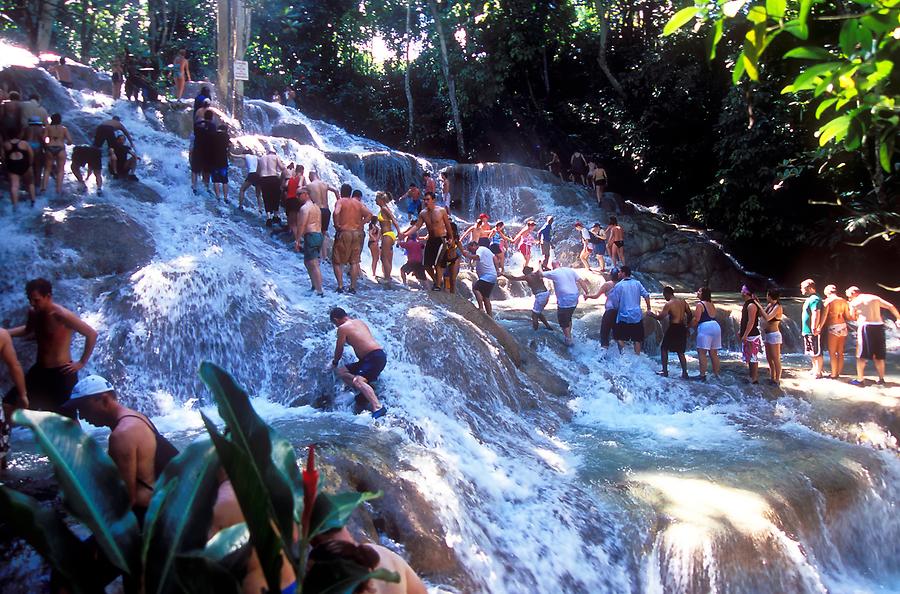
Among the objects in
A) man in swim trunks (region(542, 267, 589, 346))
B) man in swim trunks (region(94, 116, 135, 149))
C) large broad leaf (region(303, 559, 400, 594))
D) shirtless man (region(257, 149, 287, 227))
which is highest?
man in swim trunks (region(94, 116, 135, 149))

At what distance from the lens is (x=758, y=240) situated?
2228 centimetres

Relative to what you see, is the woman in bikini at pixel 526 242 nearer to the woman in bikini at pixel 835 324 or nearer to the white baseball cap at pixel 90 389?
the woman in bikini at pixel 835 324

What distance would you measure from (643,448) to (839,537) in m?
2.23

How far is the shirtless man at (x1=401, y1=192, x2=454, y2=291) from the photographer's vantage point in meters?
11.0

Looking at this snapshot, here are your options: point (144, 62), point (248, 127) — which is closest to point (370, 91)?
point (248, 127)

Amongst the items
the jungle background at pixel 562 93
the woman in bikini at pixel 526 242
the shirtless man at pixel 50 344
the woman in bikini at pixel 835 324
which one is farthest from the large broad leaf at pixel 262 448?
the jungle background at pixel 562 93

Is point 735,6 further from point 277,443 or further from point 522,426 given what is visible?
point 522,426

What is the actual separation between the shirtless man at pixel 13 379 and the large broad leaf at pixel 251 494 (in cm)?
365

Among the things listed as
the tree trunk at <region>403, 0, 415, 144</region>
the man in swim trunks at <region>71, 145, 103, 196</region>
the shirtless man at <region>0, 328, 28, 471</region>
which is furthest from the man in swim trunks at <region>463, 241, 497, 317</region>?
the tree trunk at <region>403, 0, 415, 144</region>

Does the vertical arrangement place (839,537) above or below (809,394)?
below

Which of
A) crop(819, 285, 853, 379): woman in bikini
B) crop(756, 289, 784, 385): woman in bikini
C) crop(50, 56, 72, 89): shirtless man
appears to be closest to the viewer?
crop(756, 289, 784, 385): woman in bikini

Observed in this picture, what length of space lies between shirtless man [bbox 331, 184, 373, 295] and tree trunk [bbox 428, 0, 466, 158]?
1712 cm

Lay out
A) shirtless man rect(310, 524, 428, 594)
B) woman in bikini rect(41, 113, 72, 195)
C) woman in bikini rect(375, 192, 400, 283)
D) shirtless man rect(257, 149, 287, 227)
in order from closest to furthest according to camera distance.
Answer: shirtless man rect(310, 524, 428, 594)
woman in bikini rect(41, 113, 72, 195)
woman in bikini rect(375, 192, 400, 283)
shirtless man rect(257, 149, 287, 227)

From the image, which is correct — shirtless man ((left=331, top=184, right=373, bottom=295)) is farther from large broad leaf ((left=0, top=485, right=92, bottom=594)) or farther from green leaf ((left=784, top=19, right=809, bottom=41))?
large broad leaf ((left=0, top=485, right=92, bottom=594))
